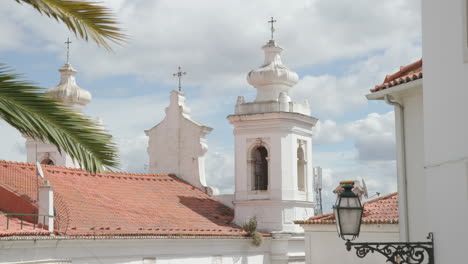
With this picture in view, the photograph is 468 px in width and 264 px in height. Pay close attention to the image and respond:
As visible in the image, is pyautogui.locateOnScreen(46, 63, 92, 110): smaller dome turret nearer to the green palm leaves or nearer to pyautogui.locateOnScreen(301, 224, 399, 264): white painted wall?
Result: pyautogui.locateOnScreen(301, 224, 399, 264): white painted wall

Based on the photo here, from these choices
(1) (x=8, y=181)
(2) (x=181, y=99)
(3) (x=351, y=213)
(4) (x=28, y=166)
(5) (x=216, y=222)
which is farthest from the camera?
(2) (x=181, y=99)

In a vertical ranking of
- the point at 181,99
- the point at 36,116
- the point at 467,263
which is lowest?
the point at 467,263

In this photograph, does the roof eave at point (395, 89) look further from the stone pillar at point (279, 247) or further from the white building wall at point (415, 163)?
the stone pillar at point (279, 247)

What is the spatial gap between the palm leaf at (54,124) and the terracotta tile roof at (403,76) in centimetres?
562

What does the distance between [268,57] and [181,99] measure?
3873 mm

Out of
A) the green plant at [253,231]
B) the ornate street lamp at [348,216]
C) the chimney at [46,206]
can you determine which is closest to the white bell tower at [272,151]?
the green plant at [253,231]

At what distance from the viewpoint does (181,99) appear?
32.2m

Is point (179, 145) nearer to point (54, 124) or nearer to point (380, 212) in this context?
point (380, 212)

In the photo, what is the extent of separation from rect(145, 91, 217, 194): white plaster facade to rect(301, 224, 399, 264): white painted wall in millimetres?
8019

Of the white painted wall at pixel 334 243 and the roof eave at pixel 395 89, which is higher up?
the roof eave at pixel 395 89

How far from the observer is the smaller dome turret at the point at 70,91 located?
32031 millimetres

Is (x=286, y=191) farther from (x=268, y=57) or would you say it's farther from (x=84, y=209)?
(x=84, y=209)

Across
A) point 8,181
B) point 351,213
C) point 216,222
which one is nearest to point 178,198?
point 216,222

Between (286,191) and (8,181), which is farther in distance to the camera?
(286,191)
